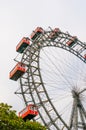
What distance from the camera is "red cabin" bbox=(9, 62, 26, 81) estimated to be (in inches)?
1421

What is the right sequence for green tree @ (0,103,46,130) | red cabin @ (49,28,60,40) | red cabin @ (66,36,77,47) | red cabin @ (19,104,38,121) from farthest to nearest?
red cabin @ (66,36,77,47), red cabin @ (49,28,60,40), red cabin @ (19,104,38,121), green tree @ (0,103,46,130)

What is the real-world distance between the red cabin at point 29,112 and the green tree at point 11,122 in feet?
31.6

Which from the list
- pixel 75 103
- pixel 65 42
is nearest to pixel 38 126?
pixel 75 103

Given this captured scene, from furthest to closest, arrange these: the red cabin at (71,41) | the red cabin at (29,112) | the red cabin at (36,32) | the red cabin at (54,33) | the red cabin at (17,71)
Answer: the red cabin at (71,41), the red cabin at (54,33), the red cabin at (36,32), the red cabin at (17,71), the red cabin at (29,112)

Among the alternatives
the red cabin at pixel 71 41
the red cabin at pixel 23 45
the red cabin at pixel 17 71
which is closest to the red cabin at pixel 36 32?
the red cabin at pixel 23 45

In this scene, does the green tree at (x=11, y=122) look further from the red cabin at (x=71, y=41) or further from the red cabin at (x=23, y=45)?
the red cabin at (x=71, y=41)

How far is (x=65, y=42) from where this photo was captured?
44.1m

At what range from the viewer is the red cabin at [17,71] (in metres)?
36.1

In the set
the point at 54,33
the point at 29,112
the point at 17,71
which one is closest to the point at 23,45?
the point at 17,71

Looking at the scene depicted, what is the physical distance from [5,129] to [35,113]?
11589mm

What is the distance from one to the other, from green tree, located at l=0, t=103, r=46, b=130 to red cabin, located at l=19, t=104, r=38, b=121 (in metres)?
9.63

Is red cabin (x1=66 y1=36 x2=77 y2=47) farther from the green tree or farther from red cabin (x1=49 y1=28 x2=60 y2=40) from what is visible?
the green tree

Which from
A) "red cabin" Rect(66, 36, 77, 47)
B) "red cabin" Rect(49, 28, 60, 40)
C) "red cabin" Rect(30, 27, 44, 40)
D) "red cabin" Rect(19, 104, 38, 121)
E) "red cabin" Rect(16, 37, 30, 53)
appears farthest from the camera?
"red cabin" Rect(66, 36, 77, 47)

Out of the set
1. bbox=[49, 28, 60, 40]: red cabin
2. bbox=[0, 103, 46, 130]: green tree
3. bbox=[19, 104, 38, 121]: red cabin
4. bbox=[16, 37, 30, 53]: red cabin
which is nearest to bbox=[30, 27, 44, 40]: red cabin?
bbox=[49, 28, 60, 40]: red cabin
